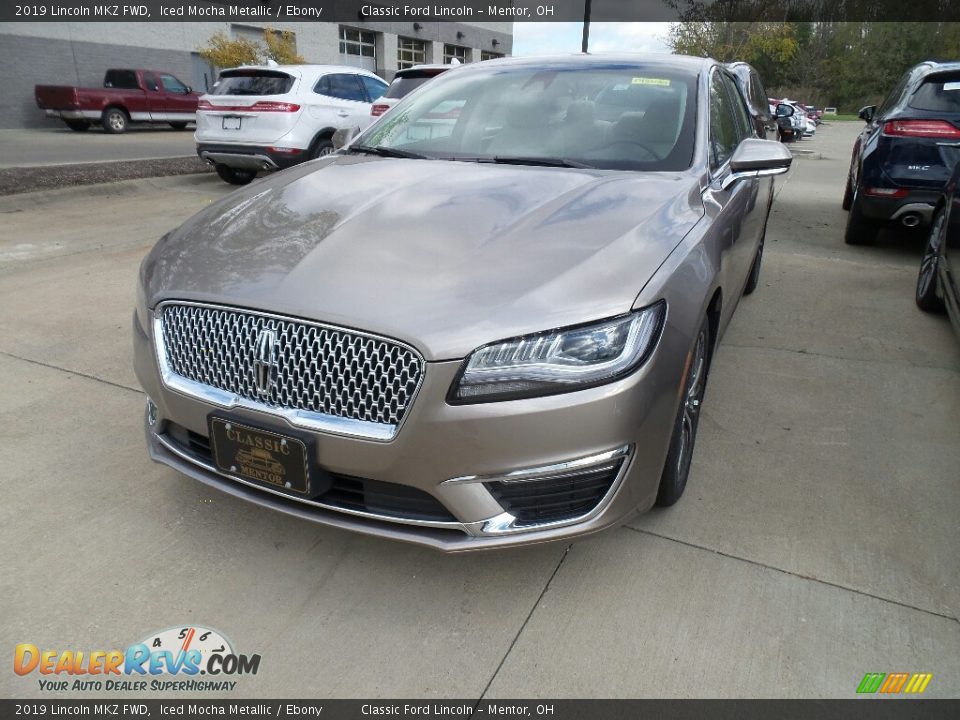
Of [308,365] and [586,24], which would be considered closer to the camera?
[308,365]

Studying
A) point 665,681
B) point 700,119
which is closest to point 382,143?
point 700,119

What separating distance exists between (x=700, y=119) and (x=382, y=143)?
1.49 meters

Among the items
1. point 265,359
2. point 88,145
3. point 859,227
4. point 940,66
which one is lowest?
point 88,145

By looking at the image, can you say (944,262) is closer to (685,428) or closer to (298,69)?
(685,428)

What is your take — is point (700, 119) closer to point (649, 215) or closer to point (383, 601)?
point (649, 215)

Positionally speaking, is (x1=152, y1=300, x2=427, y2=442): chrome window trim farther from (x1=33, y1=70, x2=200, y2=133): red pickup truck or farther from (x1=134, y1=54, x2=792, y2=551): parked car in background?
(x1=33, y1=70, x2=200, y2=133): red pickup truck

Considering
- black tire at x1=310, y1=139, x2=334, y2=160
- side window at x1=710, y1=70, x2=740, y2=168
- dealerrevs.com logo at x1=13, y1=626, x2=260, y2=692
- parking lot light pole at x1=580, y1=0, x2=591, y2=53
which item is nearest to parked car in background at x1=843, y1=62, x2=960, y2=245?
side window at x1=710, y1=70, x2=740, y2=168

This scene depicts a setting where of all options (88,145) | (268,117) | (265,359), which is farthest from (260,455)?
(88,145)

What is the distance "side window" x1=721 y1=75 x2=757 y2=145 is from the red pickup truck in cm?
2063

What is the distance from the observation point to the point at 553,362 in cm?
191

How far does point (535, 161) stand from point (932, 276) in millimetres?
3435

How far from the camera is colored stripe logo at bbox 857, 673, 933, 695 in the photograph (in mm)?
1969

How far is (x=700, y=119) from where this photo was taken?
312cm

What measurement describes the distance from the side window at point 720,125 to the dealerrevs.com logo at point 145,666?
8.54 ft
